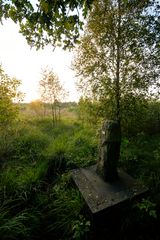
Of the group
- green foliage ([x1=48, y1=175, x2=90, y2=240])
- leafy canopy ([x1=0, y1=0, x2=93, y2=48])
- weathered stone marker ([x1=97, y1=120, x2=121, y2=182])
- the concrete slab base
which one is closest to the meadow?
green foliage ([x1=48, y1=175, x2=90, y2=240])

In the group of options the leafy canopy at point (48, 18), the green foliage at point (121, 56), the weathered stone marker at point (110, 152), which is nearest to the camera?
the leafy canopy at point (48, 18)

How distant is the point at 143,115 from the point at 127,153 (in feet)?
6.70

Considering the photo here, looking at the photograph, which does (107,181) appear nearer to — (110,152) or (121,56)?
(110,152)

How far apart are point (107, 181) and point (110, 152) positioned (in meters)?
0.68

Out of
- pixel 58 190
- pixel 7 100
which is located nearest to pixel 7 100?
pixel 7 100

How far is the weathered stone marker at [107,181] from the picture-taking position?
4.15 m

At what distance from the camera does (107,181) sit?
4.91 m

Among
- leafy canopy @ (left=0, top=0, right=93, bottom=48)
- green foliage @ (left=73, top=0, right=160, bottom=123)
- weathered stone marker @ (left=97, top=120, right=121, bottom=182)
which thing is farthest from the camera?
green foliage @ (left=73, top=0, right=160, bottom=123)

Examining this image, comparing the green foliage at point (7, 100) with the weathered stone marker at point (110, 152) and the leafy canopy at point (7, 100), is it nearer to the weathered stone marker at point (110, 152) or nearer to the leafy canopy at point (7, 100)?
the leafy canopy at point (7, 100)

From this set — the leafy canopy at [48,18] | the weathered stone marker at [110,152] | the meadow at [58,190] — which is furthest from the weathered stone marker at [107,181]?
the leafy canopy at [48,18]

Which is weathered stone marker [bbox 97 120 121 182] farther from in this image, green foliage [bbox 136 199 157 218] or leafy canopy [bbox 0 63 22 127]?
leafy canopy [bbox 0 63 22 127]

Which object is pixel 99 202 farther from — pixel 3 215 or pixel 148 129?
pixel 148 129

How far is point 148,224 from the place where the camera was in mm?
3986

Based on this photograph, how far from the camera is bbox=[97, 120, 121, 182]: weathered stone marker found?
4.92 meters
